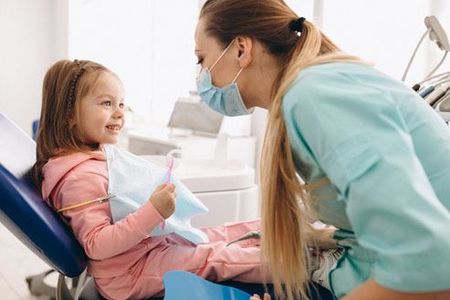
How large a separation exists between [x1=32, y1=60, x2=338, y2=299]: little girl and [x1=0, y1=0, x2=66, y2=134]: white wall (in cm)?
388

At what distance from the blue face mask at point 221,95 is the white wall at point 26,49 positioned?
420 centimetres

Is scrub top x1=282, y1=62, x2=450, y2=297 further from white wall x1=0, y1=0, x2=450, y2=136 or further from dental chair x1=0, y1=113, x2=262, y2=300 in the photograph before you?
white wall x1=0, y1=0, x2=450, y2=136

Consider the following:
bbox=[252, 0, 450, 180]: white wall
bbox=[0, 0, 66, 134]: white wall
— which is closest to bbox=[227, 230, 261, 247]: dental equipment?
bbox=[252, 0, 450, 180]: white wall

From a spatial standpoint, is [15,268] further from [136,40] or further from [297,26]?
[136,40]

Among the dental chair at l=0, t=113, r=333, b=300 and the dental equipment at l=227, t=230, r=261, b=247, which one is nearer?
the dental chair at l=0, t=113, r=333, b=300

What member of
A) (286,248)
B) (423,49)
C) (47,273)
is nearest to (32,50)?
(47,273)

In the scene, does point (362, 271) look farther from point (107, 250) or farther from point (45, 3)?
point (45, 3)

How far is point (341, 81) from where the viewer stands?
2.17ft

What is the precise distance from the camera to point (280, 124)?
73cm

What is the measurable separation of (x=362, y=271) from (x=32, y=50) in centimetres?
498

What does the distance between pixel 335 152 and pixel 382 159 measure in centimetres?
6

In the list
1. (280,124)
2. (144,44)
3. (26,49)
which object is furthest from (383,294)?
(26,49)

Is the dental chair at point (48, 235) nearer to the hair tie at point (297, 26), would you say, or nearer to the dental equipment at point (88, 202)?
the dental equipment at point (88, 202)

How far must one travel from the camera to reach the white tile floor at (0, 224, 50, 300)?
2.13 m
